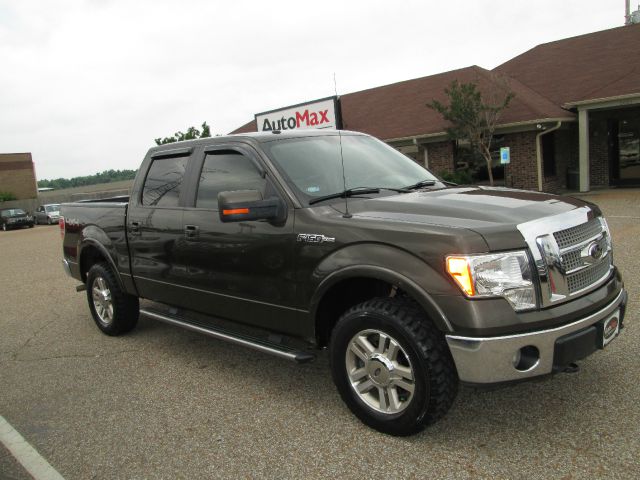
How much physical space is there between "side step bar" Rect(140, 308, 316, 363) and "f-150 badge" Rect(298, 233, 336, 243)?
0.76 m

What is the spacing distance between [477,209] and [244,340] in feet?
6.33

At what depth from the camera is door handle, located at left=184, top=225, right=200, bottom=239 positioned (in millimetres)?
4479

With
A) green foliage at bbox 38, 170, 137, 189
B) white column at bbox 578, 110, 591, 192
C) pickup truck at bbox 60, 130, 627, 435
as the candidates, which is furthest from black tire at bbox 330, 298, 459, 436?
green foliage at bbox 38, 170, 137, 189

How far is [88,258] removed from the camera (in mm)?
6301

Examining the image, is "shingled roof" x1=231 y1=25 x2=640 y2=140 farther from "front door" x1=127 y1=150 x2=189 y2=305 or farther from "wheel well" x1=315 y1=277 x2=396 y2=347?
"wheel well" x1=315 y1=277 x2=396 y2=347

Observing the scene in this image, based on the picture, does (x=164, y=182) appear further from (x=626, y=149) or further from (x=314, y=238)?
(x=626, y=149)

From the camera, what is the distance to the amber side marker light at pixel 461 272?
2.96m

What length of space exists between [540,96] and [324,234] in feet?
64.8

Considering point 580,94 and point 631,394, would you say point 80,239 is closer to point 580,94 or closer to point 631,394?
point 631,394

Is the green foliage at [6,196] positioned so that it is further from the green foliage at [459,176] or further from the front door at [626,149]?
the front door at [626,149]

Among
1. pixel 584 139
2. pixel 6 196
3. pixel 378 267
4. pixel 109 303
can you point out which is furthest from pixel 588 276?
pixel 6 196

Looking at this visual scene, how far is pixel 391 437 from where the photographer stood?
3389 millimetres

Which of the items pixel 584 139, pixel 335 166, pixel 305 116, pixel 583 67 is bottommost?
pixel 335 166

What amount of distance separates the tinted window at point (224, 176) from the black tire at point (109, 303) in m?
1.80
